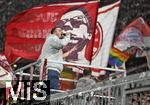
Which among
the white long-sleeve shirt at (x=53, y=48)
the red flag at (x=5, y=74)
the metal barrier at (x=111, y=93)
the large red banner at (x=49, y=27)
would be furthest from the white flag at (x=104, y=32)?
the metal barrier at (x=111, y=93)

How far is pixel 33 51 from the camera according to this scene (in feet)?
24.2

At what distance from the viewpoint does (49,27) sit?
7.92 metres

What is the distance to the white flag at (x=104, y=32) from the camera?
776 cm

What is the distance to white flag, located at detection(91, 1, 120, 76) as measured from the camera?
7.76 metres

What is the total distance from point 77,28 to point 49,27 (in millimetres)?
618

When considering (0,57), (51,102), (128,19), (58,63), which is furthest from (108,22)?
(128,19)

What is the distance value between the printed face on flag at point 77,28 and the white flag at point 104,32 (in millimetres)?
346

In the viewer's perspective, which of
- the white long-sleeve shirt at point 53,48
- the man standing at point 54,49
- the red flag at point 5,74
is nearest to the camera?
the man standing at point 54,49

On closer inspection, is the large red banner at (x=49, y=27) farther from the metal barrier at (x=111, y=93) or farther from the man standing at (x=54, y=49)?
the metal barrier at (x=111, y=93)

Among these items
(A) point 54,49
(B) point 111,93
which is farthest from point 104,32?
(B) point 111,93

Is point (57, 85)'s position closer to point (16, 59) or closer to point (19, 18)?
point (16, 59)

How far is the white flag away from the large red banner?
1.10 feet

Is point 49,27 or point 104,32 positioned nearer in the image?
point 49,27

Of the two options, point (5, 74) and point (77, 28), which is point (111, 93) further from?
point (77, 28)
